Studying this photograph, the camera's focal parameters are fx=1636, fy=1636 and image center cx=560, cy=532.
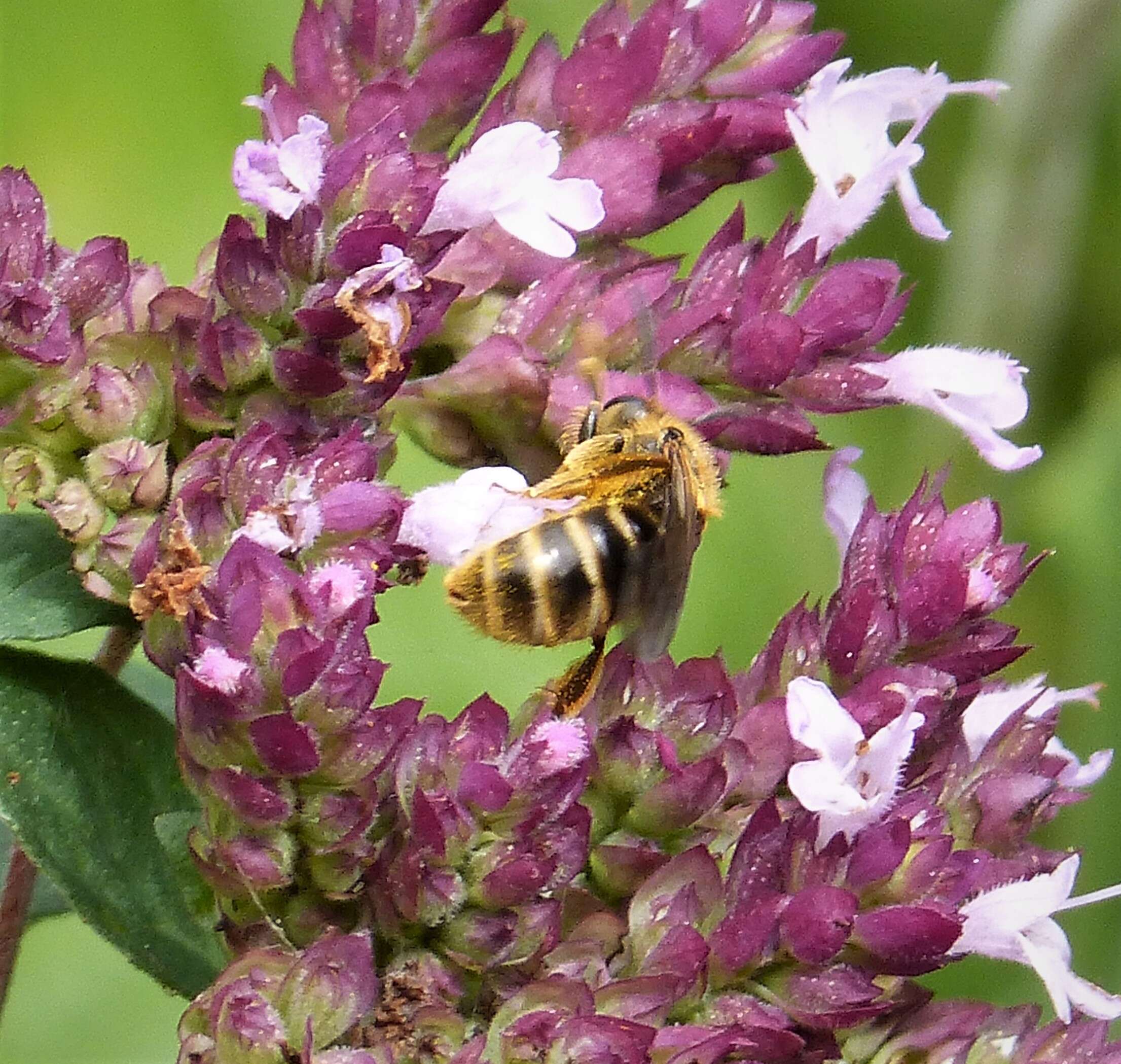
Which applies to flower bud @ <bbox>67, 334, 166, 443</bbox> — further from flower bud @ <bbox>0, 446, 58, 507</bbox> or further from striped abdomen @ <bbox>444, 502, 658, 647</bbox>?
striped abdomen @ <bbox>444, 502, 658, 647</bbox>

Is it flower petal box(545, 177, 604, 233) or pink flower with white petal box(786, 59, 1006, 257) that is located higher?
flower petal box(545, 177, 604, 233)

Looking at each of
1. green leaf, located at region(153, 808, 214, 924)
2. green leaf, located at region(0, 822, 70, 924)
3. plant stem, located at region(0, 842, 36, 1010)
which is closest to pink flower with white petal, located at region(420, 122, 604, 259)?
green leaf, located at region(153, 808, 214, 924)

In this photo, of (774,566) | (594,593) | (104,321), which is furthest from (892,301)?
(774,566)

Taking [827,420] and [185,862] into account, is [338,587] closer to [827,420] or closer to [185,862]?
[185,862]

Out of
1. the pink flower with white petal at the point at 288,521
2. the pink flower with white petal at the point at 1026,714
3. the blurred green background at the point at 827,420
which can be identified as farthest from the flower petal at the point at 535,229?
the blurred green background at the point at 827,420

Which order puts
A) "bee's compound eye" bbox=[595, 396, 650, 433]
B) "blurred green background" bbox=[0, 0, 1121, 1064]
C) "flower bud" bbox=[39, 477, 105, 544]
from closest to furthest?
"flower bud" bbox=[39, 477, 105, 544] → "bee's compound eye" bbox=[595, 396, 650, 433] → "blurred green background" bbox=[0, 0, 1121, 1064]

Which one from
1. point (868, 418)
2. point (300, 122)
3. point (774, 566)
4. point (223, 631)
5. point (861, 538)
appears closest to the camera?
point (223, 631)

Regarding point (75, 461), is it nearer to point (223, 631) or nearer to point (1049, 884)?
point (223, 631)
